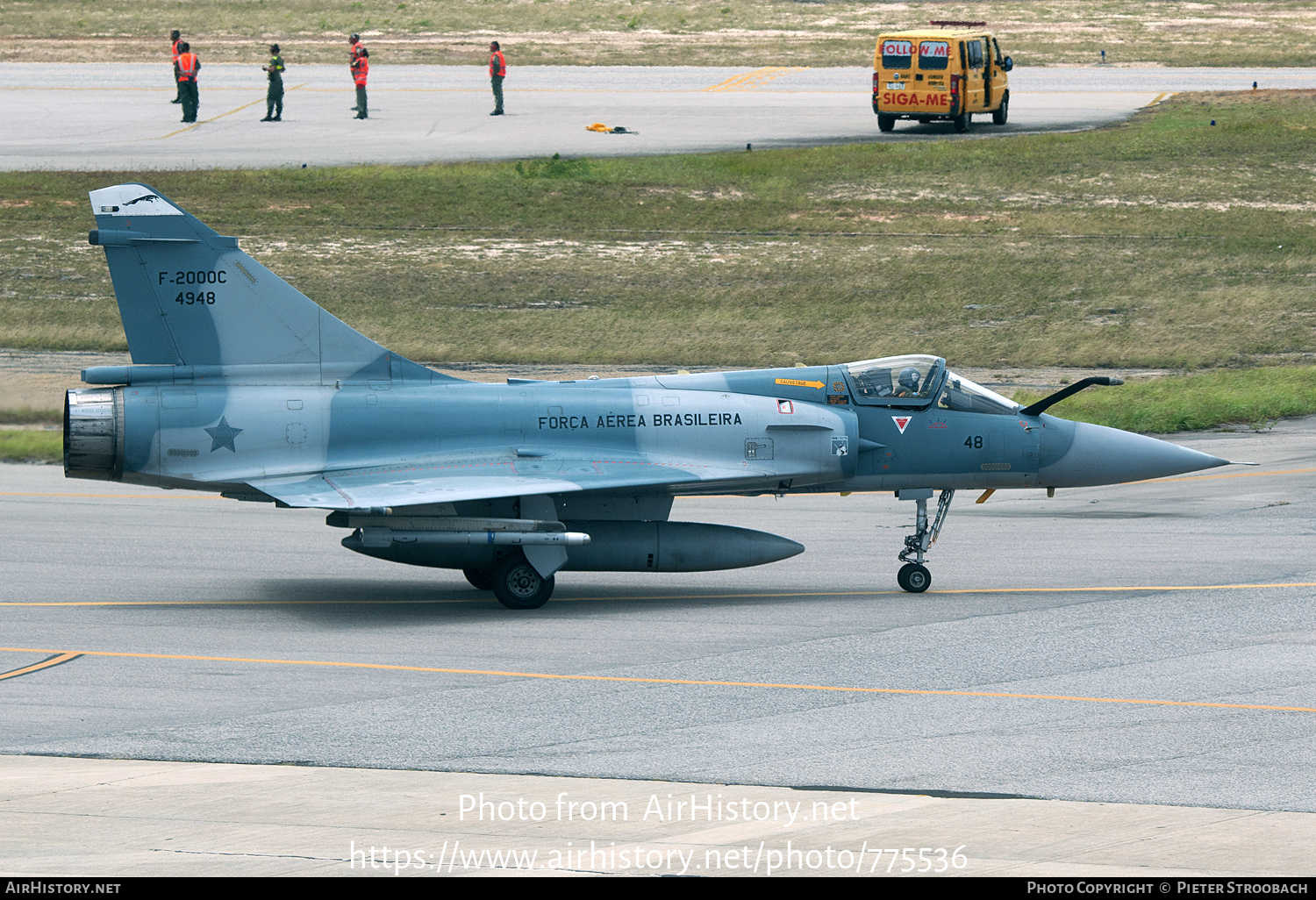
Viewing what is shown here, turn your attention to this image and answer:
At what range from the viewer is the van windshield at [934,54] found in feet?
157

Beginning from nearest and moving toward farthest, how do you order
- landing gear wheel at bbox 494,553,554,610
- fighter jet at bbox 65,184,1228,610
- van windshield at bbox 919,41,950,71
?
fighter jet at bbox 65,184,1228,610 → landing gear wheel at bbox 494,553,554,610 → van windshield at bbox 919,41,950,71

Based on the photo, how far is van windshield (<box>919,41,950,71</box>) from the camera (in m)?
48.0

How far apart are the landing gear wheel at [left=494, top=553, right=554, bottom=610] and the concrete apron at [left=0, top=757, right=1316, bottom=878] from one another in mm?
6559

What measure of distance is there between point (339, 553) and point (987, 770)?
12350 mm

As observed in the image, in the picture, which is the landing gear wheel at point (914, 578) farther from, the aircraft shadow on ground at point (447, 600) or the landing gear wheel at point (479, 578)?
the landing gear wheel at point (479, 578)

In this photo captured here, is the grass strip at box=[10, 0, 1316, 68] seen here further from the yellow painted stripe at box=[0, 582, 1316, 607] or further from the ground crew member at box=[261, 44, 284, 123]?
the yellow painted stripe at box=[0, 582, 1316, 607]

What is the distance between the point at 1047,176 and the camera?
45.0 meters

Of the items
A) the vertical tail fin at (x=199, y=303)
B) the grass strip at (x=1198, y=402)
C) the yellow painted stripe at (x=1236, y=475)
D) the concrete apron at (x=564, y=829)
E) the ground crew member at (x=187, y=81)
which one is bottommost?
the yellow painted stripe at (x=1236, y=475)

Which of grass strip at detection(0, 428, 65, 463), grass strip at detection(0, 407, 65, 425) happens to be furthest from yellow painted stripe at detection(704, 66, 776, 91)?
grass strip at detection(0, 428, 65, 463)

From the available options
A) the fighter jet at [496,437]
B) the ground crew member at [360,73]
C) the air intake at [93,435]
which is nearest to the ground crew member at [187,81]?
the ground crew member at [360,73]

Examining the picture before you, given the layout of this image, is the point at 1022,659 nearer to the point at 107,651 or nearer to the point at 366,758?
the point at 366,758

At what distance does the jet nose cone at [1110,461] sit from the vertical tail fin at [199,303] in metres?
8.66

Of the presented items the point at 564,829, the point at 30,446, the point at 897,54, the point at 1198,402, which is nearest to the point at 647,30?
the point at 897,54

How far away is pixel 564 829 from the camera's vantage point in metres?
10.8
